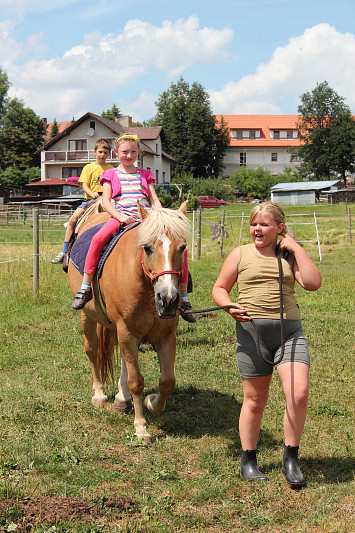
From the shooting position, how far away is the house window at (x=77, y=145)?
179 ft

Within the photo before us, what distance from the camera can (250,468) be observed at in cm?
376

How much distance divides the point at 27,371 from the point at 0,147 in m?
67.0

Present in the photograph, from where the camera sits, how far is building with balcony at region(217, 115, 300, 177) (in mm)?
84875

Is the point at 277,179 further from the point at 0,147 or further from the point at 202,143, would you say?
the point at 0,147

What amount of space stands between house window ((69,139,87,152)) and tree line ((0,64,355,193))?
15.0 meters

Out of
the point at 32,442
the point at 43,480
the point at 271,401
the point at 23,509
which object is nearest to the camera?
the point at 23,509

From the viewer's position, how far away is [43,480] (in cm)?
369

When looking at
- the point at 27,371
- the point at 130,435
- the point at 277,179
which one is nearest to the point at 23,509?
the point at 130,435

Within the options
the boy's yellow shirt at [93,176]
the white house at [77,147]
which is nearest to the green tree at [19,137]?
the white house at [77,147]

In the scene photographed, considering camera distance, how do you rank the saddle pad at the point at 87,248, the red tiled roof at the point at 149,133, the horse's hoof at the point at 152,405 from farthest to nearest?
1. the red tiled roof at the point at 149,133
2. the saddle pad at the point at 87,248
3. the horse's hoof at the point at 152,405

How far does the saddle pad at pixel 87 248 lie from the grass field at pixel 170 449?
1330mm

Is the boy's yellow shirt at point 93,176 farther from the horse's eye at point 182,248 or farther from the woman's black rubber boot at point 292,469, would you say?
the woman's black rubber boot at point 292,469

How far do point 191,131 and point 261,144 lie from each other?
51.2 ft

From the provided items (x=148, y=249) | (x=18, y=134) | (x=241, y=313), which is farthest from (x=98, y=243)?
(x=18, y=134)
